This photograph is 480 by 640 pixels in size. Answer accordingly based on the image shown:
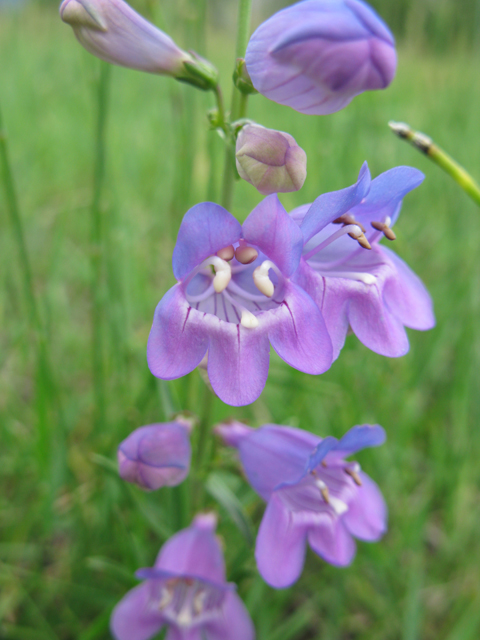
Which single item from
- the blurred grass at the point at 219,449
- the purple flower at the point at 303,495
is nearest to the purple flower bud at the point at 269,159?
the purple flower at the point at 303,495

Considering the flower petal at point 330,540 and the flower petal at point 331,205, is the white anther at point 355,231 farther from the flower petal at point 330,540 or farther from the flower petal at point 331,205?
the flower petal at point 330,540

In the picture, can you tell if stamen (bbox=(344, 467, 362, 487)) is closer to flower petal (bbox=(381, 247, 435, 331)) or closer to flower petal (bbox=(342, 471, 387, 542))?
flower petal (bbox=(342, 471, 387, 542))

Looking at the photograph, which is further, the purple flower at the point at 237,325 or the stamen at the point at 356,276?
the stamen at the point at 356,276

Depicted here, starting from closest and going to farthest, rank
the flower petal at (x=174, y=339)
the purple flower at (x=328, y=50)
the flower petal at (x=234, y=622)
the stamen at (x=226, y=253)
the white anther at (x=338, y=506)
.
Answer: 1. the purple flower at (x=328, y=50)
2. the flower petal at (x=174, y=339)
3. the stamen at (x=226, y=253)
4. the white anther at (x=338, y=506)
5. the flower petal at (x=234, y=622)

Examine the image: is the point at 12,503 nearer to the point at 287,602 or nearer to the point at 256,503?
the point at 256,503

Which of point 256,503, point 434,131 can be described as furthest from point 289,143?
point 434,131

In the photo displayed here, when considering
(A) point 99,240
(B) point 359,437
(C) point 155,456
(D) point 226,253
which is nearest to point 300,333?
(D) point 226,253

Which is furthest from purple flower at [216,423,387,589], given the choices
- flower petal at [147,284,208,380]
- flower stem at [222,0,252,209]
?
flower stem at [222,0,252,209]
